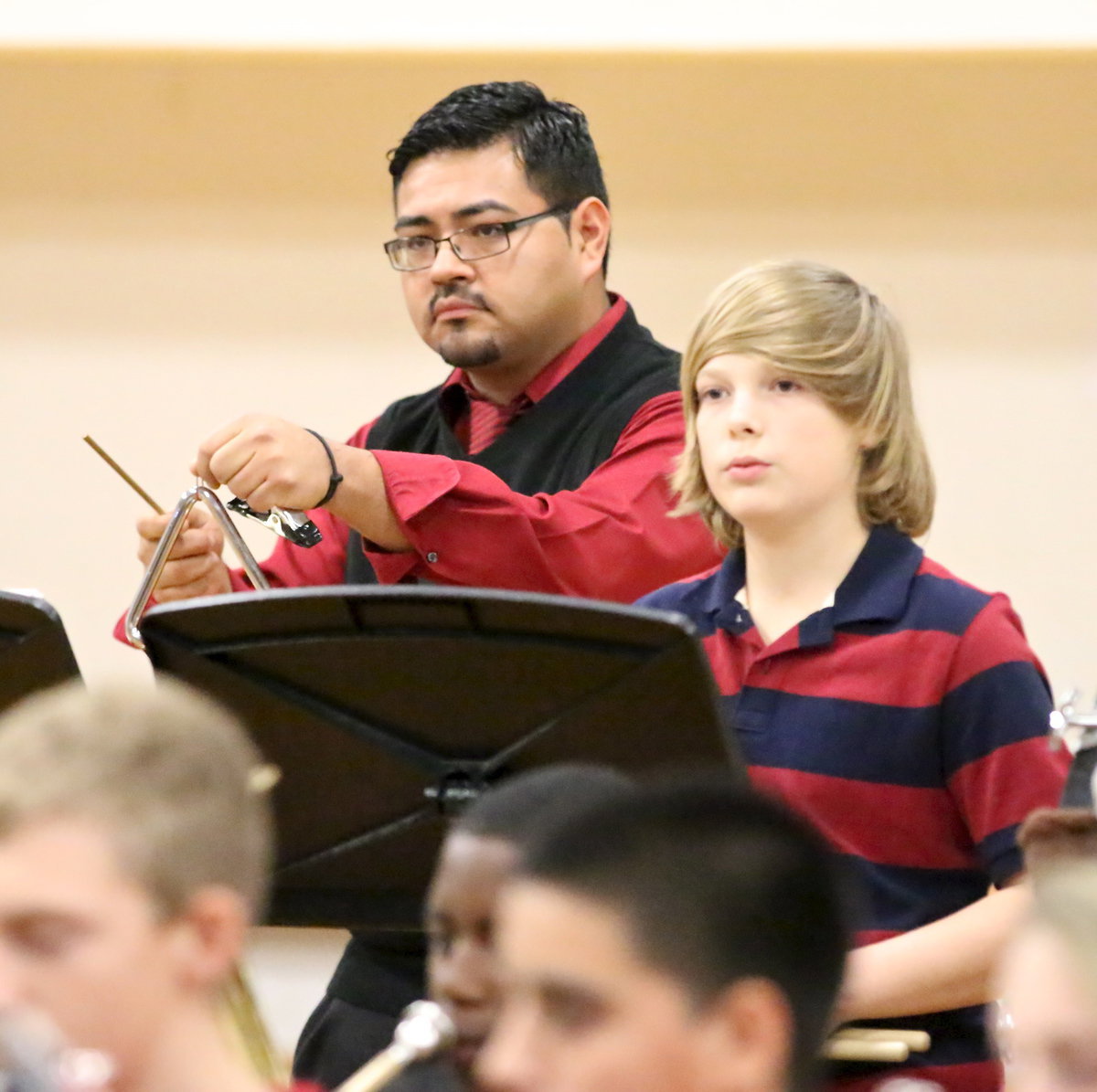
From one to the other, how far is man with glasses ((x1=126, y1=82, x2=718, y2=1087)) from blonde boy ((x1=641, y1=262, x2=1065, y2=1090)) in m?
0.24

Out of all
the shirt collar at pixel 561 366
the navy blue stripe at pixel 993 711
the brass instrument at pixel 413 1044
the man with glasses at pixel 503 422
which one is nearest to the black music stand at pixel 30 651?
the man with glasses at pixel 503 422

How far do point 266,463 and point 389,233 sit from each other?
5.36 ft

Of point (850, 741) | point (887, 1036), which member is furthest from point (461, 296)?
point (887, 1036)

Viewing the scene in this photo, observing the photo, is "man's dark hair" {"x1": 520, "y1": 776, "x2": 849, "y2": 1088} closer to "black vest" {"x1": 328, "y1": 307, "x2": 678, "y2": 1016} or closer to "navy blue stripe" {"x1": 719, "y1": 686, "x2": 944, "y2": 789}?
"navy blue stripe" {"x1": 719, "y1": 686, "x2": 944, "y2": 789}

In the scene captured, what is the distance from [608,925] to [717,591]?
2.57 ft

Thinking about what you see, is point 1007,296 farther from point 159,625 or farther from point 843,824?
point 159,625

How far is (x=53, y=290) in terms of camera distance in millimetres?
3316

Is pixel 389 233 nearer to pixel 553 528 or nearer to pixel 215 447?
pixel 553 528

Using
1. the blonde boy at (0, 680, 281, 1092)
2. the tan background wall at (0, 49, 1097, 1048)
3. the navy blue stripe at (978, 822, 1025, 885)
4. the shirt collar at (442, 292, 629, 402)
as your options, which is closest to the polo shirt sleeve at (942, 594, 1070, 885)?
the navy blue stripe at (978, 822, 1025, 885)

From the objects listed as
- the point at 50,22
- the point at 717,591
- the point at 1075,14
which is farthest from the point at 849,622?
the point at 50,22

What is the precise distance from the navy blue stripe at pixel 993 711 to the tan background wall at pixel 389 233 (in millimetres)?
1655

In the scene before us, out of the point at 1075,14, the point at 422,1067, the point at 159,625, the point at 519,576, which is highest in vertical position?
the point at 1075,14

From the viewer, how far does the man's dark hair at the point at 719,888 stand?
878 mm

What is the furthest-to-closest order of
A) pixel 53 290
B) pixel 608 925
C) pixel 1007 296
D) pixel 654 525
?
1. pixel 53 290
2. pixel 1007 296
3. pixel 654 525
4. pixel 608 925
